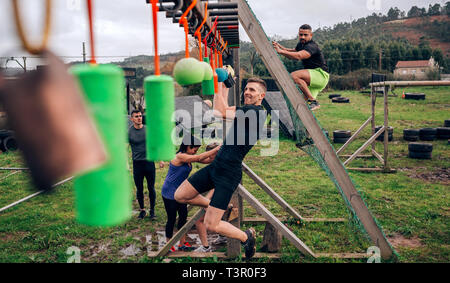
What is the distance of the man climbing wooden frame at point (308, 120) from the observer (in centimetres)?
349

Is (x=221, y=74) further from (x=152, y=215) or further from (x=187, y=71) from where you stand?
(x=152, y=215)

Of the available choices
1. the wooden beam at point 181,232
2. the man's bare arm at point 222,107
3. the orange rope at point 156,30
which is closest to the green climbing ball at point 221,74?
the man's bare arm at point 222,107

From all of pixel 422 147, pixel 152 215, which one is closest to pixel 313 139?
pixel 152 215

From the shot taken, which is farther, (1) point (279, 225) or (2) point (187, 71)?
(1) point (279, 225)

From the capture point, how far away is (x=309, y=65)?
17.0 ft

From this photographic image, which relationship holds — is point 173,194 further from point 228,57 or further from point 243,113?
point 228,57

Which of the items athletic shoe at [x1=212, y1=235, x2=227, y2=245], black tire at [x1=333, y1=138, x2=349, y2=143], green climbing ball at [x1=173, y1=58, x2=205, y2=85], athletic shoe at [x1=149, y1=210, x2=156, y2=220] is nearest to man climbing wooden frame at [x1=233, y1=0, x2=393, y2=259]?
athletic shoe at [x1=212, y1=235, x2=227, y2=245]

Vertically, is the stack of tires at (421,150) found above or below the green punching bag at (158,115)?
below

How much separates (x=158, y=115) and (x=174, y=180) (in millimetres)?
3663

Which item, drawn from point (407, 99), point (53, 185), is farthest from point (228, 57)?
point (407, 99)

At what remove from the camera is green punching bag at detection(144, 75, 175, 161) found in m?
1.01

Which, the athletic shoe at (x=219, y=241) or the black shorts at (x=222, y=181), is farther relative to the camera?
the athletic shoe at (x=219, y=241)

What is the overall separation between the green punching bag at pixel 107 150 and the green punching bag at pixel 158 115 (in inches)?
9.1

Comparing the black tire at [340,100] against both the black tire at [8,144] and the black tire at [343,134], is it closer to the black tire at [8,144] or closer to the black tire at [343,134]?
Answer: the black tire at [343,134]
